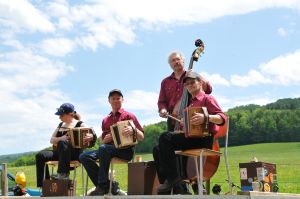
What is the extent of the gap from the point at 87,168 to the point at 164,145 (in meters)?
1.54

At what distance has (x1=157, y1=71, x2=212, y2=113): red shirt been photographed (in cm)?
728

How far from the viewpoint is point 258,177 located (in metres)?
6.60

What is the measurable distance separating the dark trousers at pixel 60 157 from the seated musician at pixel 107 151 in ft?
1.11

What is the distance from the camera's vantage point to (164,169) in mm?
6137

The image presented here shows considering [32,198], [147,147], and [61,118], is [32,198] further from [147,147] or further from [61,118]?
[147,147]

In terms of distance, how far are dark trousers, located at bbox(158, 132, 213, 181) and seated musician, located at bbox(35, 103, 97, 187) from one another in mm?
1759

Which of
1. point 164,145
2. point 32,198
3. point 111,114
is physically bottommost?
point 32,198

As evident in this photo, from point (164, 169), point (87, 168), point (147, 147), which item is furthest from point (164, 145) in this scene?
point (147, 147)

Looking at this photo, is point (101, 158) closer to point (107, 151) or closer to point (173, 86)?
point (107, 151)

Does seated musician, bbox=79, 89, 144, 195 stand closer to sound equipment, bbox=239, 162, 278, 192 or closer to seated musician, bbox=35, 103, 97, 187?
seated musician, bbox=35, 103, 97, 187

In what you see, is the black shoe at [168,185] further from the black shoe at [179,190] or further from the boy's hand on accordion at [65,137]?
the boy's hand on accordion at [65,137]

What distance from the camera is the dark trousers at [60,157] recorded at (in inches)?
293

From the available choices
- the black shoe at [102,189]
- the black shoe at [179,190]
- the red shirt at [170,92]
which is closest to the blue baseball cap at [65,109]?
the red shirt at [170,92]

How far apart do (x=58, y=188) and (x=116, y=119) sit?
140 centimetres
